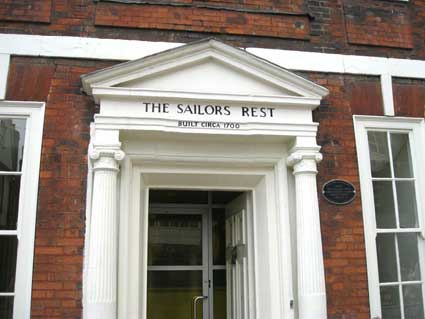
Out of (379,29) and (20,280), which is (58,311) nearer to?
(20,280)

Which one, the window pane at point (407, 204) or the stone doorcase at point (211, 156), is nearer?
the stone doorcase at point (211, 156)

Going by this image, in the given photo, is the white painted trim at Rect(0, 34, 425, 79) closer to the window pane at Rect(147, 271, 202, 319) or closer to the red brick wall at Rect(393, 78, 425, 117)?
the red brick wall at Rect(393, 78, 425, 117)

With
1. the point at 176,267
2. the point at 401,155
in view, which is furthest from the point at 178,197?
the point at 401,155

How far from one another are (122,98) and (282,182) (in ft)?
6.12

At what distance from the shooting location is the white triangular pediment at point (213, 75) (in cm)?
505

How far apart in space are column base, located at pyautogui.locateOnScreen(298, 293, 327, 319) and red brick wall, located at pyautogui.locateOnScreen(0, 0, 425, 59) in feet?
9.06

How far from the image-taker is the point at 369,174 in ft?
18.1

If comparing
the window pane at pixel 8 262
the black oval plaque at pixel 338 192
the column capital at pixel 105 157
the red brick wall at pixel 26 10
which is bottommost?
the window pane at pixel 8 262

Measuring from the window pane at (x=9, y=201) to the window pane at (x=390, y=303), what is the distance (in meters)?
3.88

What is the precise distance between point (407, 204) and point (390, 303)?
3.69 ft

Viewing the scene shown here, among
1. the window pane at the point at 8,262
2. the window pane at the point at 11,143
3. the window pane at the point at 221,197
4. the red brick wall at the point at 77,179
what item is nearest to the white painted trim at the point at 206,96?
the red brick wall at the point at 77,179

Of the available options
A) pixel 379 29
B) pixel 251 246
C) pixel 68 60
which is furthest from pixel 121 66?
pixel 379 29

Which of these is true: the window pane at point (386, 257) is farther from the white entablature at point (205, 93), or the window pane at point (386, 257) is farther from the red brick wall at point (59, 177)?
the red brick wall at point (59, 177)

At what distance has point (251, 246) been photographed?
5.56 m
